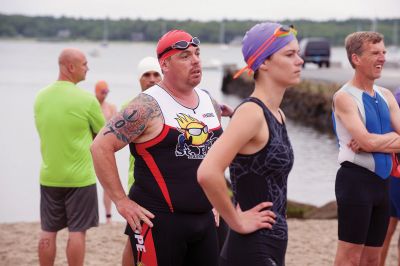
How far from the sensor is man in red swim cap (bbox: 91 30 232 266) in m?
5.18

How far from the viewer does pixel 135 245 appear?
17.4ft

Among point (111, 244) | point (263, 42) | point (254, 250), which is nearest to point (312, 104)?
point (111, 244)

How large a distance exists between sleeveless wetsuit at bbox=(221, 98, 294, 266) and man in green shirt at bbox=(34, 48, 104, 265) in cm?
311

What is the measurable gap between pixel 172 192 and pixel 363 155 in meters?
1.65

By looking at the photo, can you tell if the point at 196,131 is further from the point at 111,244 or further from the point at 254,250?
the point at 111,244

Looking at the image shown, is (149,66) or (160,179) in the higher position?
(149,66)

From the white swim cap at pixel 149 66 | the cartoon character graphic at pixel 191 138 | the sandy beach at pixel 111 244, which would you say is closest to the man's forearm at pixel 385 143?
the cartoon character graphic at pixel 191 138

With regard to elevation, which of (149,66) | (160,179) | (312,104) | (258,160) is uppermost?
(149,66)

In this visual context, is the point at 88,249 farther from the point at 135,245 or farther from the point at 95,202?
the point at 135,245

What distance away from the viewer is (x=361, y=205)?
235 inches

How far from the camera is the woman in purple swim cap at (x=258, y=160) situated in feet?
13.4

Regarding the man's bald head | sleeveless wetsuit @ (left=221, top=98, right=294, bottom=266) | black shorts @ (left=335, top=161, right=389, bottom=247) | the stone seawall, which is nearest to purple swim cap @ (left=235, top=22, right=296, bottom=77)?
sleeveless wetsuit @ (left=221, top=98, right=294, bottom=266)

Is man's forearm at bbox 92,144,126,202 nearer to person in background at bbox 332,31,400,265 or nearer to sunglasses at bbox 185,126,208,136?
sunglasses at bbox 185,126,208,136

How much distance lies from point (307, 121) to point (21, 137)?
13.5 meters
